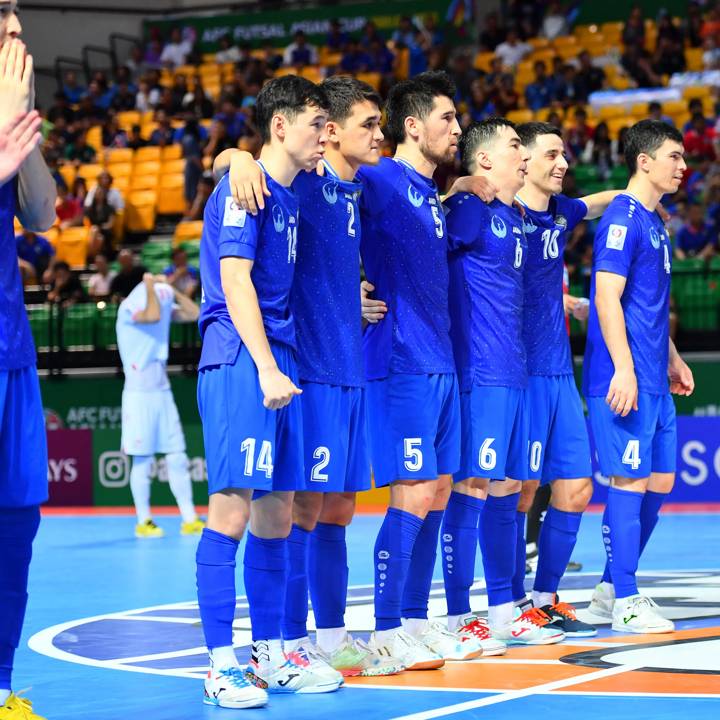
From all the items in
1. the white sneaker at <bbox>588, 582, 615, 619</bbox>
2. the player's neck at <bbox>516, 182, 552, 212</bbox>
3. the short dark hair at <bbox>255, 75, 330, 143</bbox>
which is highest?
the short dark hair at <bbox>255, 75, 330, 143</bbox>

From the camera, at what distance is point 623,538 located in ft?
22.2

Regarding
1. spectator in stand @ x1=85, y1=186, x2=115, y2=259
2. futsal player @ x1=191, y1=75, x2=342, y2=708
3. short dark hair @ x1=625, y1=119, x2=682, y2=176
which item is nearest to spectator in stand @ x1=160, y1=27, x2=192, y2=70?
spectator in stand @ x1=85, y1=186, x2=115, y2=259

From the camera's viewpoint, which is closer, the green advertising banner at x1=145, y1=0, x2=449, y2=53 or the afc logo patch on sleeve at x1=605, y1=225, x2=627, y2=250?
the afc logo patch on sleeve at x1=605, y1=225, x2=627, y2=250

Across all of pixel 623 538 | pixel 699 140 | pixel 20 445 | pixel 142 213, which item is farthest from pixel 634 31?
pixel 20 445

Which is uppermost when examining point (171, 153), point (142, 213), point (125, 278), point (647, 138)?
point (171, 153)

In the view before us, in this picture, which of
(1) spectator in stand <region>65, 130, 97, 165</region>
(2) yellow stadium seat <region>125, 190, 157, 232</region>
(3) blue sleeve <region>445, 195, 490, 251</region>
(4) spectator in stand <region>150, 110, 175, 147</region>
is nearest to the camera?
(3) blue sleeve <region>445, 195, 490, 251</region>

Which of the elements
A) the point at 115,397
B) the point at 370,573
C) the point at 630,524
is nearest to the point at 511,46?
the point at 115,397

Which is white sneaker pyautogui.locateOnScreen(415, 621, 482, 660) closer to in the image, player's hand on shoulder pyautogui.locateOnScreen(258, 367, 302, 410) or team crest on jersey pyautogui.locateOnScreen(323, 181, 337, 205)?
player's hand on shoulder pyautogui.locateOnScreen(258, 367, 302, 410)

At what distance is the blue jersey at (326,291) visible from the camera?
541 cm

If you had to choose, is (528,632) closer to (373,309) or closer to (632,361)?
(632,361)

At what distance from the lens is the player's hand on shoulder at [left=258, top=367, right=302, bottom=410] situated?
482 centimetres

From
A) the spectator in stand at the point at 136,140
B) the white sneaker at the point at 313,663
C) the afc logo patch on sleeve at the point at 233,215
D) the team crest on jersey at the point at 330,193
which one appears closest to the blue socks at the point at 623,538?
the white sneaker at the point at 313,663

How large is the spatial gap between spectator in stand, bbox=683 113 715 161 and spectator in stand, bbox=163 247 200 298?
6.90 meters

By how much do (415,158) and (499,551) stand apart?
1817mm
